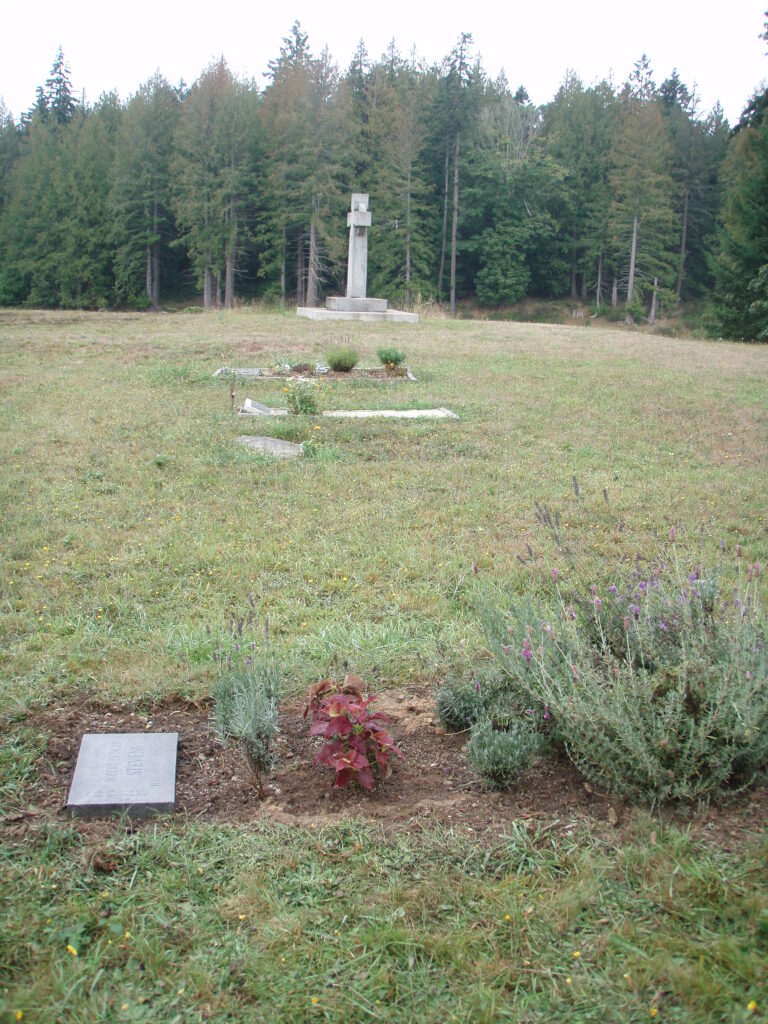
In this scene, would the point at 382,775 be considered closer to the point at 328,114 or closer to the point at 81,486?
the point at 81,486

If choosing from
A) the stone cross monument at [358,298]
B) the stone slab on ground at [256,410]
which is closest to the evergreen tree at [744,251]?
the stone cross monument at [358,298]

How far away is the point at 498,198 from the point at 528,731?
44.9 metres

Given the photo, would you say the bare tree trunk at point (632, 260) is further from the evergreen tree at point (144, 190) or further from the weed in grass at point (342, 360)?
the weed in grass at point (342, 360)

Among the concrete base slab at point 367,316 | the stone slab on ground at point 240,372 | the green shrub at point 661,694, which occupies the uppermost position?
the concrete base slab at point 367,316

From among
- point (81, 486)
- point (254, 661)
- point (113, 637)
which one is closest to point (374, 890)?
point (254, 661)

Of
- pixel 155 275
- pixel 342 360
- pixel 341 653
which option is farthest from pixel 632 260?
pixel 341 653

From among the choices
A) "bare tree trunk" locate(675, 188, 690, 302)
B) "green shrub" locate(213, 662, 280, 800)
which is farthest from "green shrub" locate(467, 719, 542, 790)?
"bare tree trunk" locate(675, 188, 690, 302)

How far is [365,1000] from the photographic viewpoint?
1.90 m

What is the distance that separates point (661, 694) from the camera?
2684 millimetres

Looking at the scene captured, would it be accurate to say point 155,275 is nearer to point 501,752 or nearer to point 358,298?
point 358,298

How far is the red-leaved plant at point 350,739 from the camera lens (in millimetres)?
2639

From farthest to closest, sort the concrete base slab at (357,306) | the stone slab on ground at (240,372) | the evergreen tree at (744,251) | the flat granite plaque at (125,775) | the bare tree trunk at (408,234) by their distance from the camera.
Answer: the bare tree trunk at (408,234), the evergreen tree at (744,251), the concrete base slab at (357,306), the stone slab on ground at (240,372), the flat granite plaque at (125,775)

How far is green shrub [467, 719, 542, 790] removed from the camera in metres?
2.62

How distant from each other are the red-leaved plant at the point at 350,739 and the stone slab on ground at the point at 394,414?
21.7 ft
